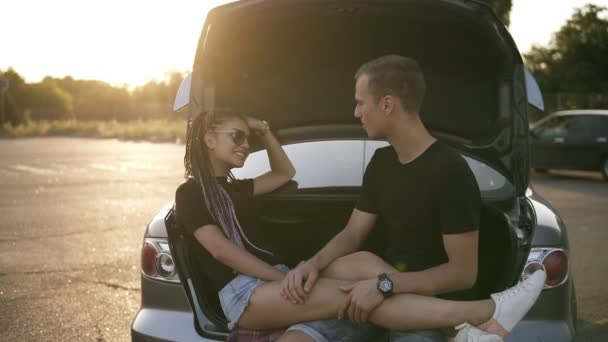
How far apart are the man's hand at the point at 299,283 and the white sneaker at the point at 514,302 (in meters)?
0.66

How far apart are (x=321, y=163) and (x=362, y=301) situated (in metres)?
1.80

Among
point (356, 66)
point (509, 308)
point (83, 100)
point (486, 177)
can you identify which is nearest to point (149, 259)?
point (509, 308)

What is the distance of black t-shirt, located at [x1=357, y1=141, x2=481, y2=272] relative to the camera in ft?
8.86

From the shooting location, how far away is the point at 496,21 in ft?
11.2

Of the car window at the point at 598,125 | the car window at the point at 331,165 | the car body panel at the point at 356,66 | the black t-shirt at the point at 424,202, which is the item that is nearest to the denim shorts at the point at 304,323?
the black t-shirt at the point at 424,202

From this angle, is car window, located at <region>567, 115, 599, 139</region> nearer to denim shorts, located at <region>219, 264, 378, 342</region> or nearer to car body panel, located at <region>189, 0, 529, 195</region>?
car body panel, located at <region>189, 0, 529, 195</region>

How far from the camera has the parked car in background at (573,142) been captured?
1507 cm

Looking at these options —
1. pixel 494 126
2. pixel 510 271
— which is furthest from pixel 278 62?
pixel 510 271

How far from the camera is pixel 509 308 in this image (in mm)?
2566

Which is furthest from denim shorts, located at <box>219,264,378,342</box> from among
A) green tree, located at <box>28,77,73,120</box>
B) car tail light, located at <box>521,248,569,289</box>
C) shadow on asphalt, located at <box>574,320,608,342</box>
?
green tree, located at <box>28,77,73,120</box>

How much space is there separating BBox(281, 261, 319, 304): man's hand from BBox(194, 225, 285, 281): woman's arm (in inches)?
6.9

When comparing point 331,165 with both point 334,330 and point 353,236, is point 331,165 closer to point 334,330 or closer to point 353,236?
point 353,236

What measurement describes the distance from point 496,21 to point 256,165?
1537 mm

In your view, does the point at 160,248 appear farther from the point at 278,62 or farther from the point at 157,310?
the point at 278,62
